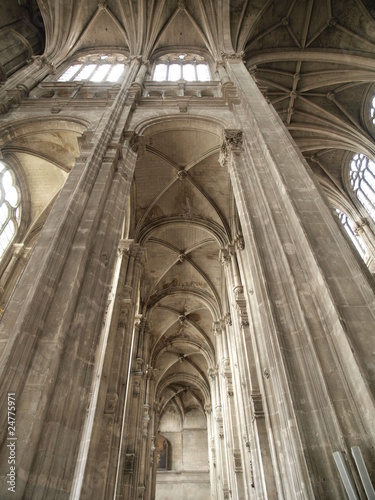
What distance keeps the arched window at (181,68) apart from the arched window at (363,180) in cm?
885

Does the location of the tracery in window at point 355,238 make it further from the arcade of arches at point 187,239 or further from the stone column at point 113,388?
the stone column at point 113,388

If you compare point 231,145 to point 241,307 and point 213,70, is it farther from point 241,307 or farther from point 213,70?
point 213,70

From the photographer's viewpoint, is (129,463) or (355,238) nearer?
(129,463)

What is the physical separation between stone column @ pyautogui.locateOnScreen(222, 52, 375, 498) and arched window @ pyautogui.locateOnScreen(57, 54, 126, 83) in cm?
1017

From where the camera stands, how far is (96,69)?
14680mm

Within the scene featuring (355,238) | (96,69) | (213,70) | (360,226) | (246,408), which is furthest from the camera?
(355,238)

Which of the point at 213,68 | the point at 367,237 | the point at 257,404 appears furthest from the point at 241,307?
the point at 213,68

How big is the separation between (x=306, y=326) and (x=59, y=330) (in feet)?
11.5

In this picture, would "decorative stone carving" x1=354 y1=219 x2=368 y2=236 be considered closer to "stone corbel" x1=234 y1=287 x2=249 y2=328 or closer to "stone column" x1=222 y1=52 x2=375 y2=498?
"stone corbel" x1=234 y1=287 x2=249 y2=328

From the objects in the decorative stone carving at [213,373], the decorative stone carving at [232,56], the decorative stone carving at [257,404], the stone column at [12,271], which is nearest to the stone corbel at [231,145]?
the decorative stone carving at [232,56]

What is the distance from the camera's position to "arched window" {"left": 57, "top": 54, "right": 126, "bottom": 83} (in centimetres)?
1378

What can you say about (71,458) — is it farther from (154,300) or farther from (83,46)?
(83,46)

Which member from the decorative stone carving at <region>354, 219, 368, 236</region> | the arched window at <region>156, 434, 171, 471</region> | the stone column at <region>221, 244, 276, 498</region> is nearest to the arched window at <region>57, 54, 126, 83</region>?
the stone column at <region>221, 244, 276, 498</region>

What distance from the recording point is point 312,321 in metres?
4.73
